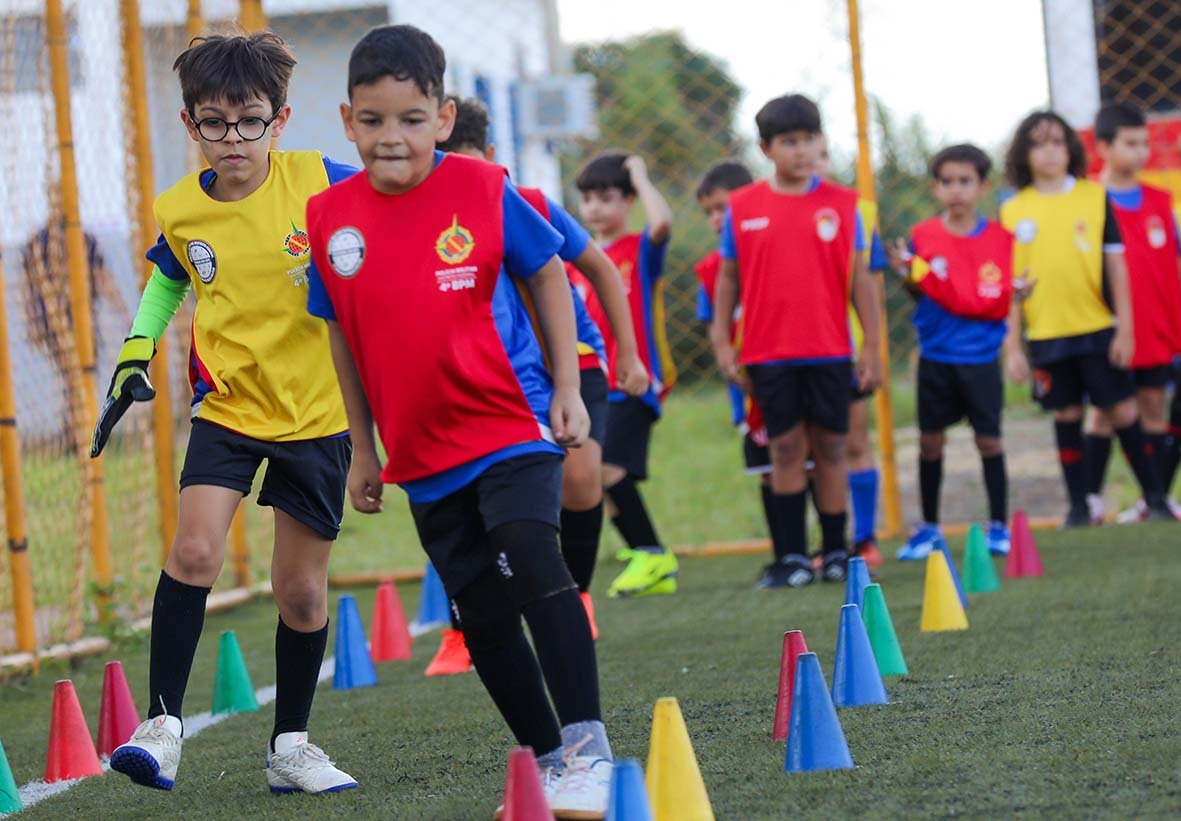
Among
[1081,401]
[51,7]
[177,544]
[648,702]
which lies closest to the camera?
[177,544]

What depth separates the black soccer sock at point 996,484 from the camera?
312 inches

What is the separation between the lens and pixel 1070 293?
839 centimetres

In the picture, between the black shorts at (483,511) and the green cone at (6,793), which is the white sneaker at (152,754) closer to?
the green cone at (6,793)

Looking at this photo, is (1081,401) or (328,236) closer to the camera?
(328,236)

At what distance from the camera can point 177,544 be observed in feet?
12.2

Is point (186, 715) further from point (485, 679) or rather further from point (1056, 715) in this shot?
point (1056, 715)

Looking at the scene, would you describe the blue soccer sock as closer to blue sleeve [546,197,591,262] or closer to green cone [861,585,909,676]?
green cone [861,585,909,676]

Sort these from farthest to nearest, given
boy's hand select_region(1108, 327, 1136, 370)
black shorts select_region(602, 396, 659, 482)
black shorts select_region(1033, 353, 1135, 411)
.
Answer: black shorts select_region(1033, 353, 1135, 411) < boy's hand select_region(1108, 327, 1136, 370) < black shorts select_region(602, 396, 659, 482)

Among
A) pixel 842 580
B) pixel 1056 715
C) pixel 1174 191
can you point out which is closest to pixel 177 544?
pixel 1056 715

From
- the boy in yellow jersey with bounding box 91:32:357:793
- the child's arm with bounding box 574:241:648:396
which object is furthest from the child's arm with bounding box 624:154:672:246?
the child's arm with bounding box 574:241:648:396

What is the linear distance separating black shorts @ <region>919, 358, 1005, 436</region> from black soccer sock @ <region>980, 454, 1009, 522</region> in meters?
0.15

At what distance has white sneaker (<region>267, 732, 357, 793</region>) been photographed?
362cm

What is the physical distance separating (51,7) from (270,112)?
3.15 meters

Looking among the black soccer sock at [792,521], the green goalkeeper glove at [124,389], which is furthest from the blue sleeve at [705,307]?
the green goalkeeper glove at [124,389]
